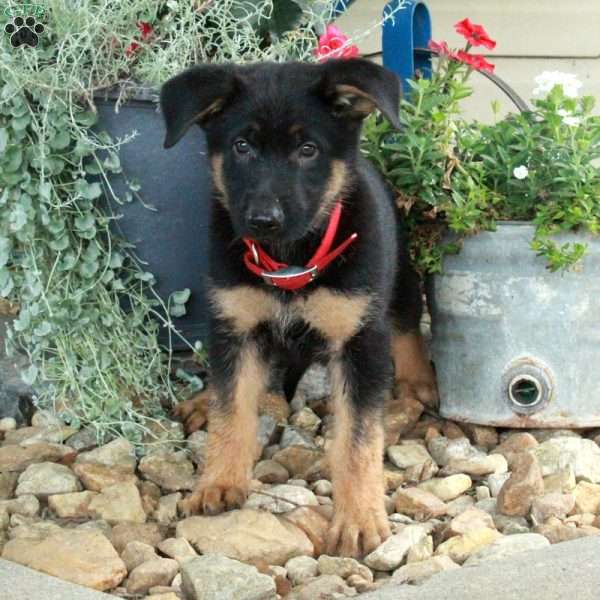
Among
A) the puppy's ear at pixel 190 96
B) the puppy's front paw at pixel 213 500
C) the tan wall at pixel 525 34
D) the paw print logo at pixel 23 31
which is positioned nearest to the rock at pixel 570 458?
the puppy's front paw at pixel 213 500

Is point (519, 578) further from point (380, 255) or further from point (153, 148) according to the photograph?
point (153, 148)

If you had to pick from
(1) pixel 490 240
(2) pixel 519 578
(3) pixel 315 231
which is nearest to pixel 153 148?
(3) pixel 315 231

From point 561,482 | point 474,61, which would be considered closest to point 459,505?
point 561,482

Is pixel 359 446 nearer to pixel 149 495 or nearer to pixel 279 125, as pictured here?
pixel 149 495

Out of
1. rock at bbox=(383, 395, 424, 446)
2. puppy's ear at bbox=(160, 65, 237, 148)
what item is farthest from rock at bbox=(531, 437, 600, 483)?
puppy's ear at bbox=(160, 65, 237, 148)

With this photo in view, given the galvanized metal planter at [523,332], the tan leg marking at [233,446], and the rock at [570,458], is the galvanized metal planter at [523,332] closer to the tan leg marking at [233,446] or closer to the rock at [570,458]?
the rock at [570,458]

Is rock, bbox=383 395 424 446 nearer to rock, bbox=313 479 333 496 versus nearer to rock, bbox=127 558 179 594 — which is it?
rock, bbox=313 479 333 496

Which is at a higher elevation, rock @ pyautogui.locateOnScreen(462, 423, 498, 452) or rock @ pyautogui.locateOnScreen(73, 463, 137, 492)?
rock @ pyautogui.locateOnScreen(462, 423, 498, 452)
